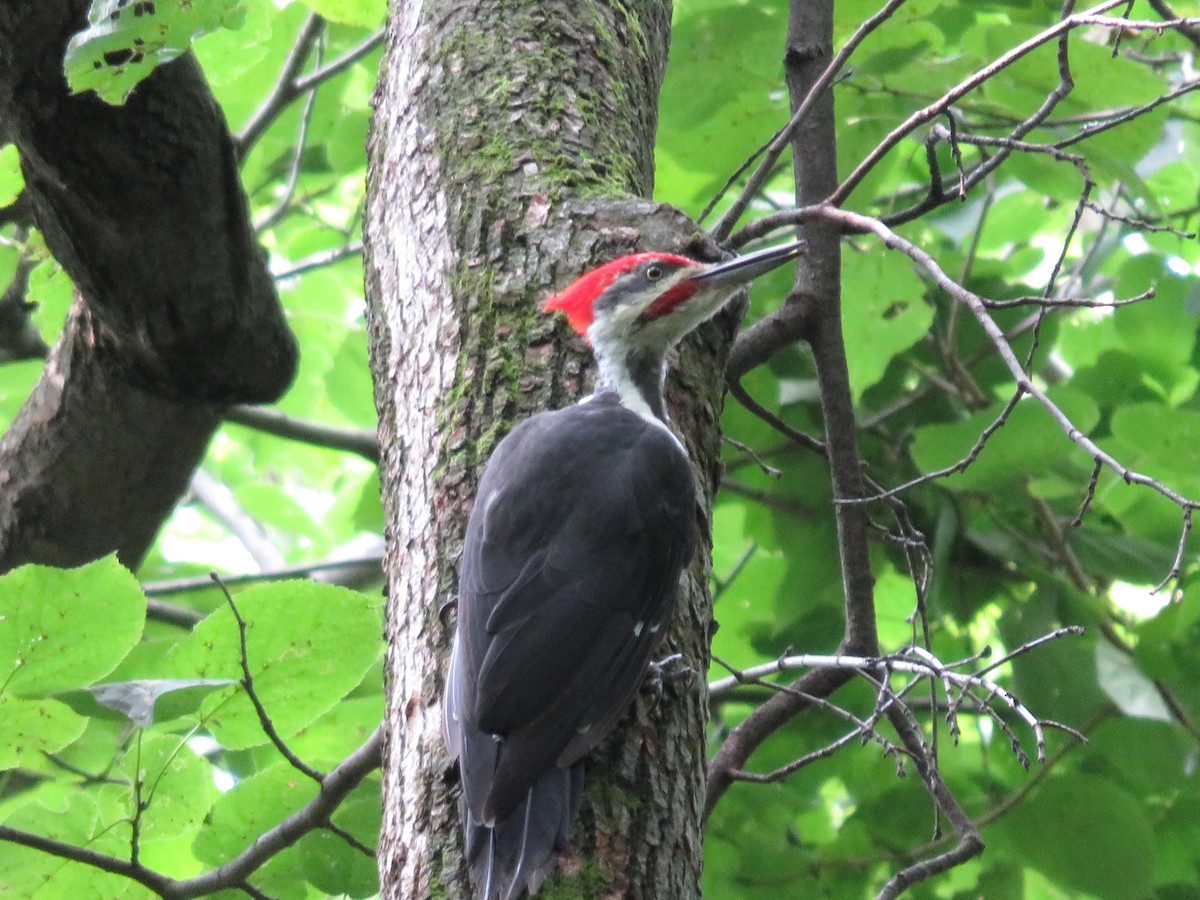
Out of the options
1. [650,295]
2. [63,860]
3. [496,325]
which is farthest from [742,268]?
[63,860]

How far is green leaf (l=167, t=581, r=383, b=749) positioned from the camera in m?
2.29

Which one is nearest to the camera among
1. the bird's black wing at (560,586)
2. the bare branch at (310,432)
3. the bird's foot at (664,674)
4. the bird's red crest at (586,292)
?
the bird's black wing at (560,586)

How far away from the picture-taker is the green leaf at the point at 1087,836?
10.0 ft

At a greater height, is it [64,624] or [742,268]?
[742,268]

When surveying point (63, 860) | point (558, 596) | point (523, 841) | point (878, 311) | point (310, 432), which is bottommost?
point (523, 841)

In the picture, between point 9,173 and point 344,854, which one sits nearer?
point 344,854

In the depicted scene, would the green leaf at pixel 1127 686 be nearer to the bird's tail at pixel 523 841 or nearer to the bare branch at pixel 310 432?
the bird's tail at pixel 523 841

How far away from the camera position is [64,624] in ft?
6.84

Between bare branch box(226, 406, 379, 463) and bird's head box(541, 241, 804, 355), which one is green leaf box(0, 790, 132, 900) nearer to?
bird's head box(541, 241, 804, 355)

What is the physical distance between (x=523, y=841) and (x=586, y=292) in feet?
3.39

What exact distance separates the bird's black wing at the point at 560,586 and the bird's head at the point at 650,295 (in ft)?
0.57

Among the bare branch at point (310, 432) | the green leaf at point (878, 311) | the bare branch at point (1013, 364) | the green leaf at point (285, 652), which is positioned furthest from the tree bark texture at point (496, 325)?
the bare branch at point (310, 432)

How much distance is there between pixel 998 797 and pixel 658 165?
205 centimetres

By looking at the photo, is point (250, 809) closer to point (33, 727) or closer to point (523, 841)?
point (33, 727)
